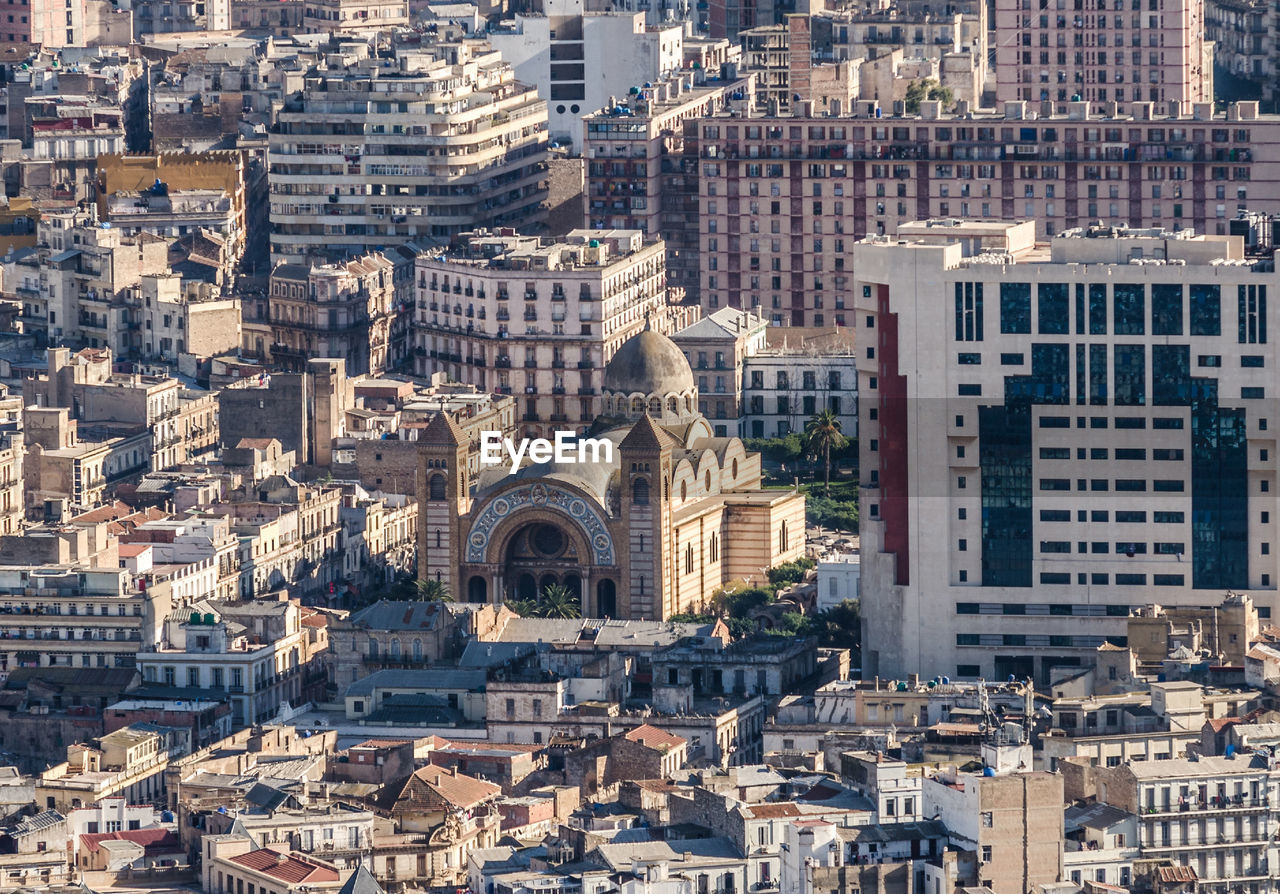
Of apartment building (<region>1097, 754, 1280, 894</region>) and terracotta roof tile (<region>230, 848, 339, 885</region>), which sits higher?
apartment building (<region>1097, 754, 1280, 894</region>)

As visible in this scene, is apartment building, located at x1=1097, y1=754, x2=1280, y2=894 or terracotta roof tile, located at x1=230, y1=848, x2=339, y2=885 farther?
terracotta roof tile, located at x1=230, y1=848, x2=339, y2=885

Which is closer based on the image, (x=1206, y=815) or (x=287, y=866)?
(x=1206, y=815)

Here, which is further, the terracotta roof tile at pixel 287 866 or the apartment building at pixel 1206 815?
the terracotta roof tile at pixel 287 866

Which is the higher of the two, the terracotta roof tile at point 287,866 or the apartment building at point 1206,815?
the apartment building at point 1206,815

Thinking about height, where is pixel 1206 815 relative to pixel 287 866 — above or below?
above

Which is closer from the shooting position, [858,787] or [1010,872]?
[1010,872]

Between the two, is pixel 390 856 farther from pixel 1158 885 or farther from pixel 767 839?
pixel 1158 885

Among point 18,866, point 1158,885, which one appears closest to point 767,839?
point 1158,885

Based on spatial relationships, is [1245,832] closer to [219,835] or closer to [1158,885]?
[1158,885]
